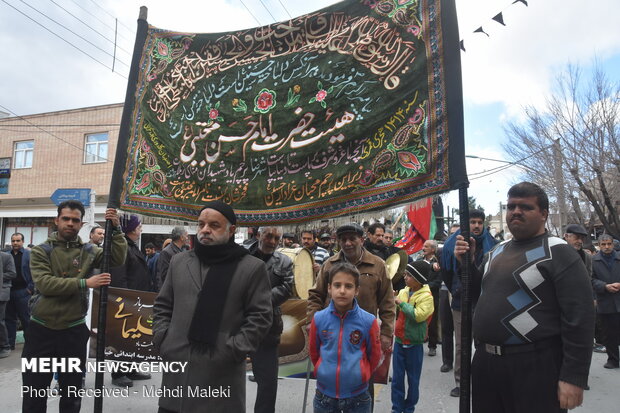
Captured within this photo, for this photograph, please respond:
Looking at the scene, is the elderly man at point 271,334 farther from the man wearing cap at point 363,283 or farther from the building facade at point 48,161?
the building facade at point 48,161

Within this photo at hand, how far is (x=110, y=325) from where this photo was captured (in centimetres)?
477

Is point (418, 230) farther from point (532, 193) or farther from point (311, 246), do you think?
point (532, 193)

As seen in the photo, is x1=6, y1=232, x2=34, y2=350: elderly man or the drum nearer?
the drum

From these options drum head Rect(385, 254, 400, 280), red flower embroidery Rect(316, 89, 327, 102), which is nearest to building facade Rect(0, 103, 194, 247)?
drum head Rect(385, 254, 400, 280)

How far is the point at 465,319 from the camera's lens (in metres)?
2.72

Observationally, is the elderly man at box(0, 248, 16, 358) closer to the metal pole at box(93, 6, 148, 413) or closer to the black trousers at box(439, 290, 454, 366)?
the metal pole at box(93, 6, 148, 413)

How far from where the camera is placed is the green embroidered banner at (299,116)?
3.11 metres

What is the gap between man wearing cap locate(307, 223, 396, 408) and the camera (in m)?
3.85

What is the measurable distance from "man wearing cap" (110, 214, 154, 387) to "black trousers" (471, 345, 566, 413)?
4344mm

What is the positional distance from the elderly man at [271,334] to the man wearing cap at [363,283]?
315 millimetres

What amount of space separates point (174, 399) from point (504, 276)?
7.05 ft

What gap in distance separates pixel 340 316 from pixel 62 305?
93.3 inches

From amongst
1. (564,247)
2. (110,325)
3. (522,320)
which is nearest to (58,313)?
(110,325)

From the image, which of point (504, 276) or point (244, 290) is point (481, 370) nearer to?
point (504, 276)
